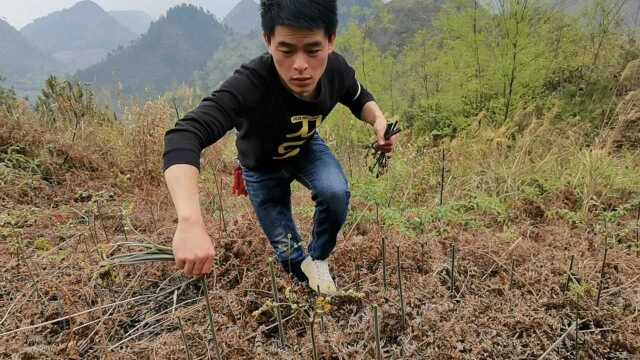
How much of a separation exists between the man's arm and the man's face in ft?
1.92

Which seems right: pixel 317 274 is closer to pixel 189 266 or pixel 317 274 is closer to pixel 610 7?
pixel 189 266

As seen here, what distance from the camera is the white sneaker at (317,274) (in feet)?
6.34

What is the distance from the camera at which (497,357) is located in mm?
1600

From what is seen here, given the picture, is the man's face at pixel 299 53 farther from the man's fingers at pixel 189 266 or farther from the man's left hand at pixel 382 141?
the man's fingers at pixel 189 266

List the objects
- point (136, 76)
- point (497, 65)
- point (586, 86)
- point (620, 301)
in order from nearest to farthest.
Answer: point (620, 301) < point (497, 65) < point (586, 86) < point (136, 76)

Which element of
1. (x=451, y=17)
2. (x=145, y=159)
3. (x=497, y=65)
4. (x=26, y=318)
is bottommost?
(x=26, y=318)

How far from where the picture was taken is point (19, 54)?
536 ft

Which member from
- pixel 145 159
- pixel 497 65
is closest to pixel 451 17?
pixel 497 65

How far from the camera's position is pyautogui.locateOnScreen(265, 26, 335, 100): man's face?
4.66 ft

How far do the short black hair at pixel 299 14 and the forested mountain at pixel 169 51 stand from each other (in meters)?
114

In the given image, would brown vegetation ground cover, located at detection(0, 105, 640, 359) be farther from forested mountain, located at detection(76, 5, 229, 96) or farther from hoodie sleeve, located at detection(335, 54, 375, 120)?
forested mountain, located at detection(76, 5, 229, 96)

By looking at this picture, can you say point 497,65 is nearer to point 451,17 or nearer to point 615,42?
point 451,17

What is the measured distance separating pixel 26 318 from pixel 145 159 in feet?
7.28

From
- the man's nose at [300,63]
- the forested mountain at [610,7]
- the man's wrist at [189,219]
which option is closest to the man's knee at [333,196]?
the man's nose at [300,63]
